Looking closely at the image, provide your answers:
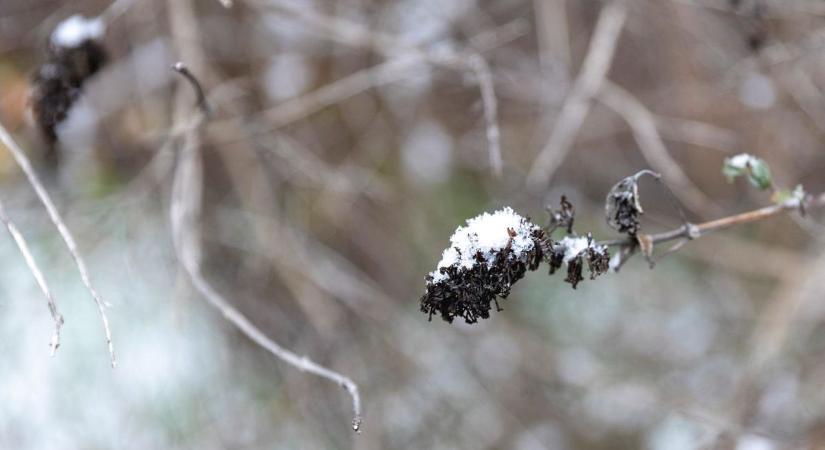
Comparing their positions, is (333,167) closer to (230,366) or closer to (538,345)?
(230,366)

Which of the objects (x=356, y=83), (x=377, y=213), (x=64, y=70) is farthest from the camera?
(x=377, y=213)

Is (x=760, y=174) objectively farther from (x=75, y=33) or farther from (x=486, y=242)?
(x=75, y=33)

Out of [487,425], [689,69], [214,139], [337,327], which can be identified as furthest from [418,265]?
[689,69]

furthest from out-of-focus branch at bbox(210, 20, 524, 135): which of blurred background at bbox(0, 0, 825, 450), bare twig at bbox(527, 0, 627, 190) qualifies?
bare twig at bbox(527, 0, 627, 190)

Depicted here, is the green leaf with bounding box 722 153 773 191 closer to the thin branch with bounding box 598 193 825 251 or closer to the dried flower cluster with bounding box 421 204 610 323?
the thin branch with bounding box 598 193 825 251

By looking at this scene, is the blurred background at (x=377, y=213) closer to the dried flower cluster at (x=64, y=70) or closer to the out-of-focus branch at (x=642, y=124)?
the out-of-focus branch at (x=642, y=124)

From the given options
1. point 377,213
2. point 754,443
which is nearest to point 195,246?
point 377,213
